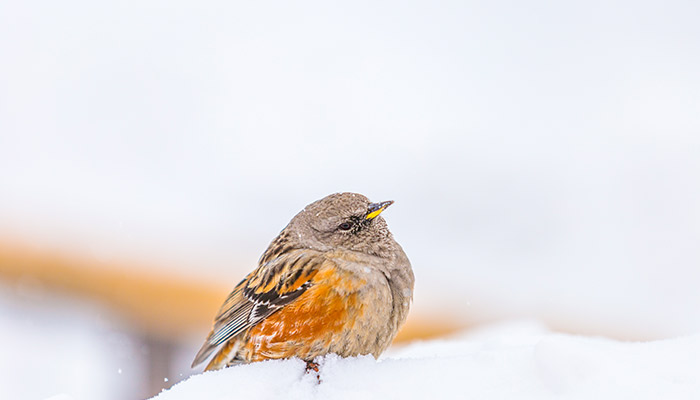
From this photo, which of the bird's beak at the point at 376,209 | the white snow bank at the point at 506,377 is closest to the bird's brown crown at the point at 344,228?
the bird's beak at the point at 376,209

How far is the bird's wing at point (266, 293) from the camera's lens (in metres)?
2.71

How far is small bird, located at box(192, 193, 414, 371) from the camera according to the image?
254 cm

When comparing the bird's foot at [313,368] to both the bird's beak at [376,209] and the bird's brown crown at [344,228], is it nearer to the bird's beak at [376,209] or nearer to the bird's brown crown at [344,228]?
the bird's brown crown at [344,228]

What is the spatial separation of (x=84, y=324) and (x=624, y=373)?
139 inches

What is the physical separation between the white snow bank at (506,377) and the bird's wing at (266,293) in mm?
697

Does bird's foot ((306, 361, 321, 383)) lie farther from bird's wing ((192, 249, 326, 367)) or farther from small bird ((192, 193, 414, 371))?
bird's wing ((192, 249, 326, 367))

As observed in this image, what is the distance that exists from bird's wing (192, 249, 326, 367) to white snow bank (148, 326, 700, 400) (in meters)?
0.70

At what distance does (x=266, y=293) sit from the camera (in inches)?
112

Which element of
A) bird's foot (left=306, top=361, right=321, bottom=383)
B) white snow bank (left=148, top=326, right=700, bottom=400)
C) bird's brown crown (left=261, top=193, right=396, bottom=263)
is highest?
bird's brown crown (left=261, top=193, right=396, bottom=263)

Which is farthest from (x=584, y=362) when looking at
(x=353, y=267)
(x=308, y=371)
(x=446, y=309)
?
(x=446, y=309)

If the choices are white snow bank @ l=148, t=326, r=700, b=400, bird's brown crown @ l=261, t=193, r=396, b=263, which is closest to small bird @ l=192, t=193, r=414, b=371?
bird's brown crown @ l=261, t=193, r=396, b=263

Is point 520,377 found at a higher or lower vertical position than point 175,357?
higher

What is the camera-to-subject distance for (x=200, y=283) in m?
4.62

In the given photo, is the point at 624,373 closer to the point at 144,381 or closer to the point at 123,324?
the point at 144,381
